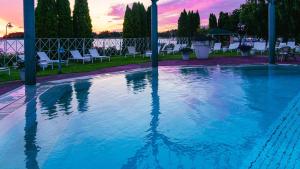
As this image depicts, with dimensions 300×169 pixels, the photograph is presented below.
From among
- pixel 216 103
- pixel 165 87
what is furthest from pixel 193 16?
pixel 216 103

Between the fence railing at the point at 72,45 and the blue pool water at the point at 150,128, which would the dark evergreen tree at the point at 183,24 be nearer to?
the fence railing at the point at 72,45

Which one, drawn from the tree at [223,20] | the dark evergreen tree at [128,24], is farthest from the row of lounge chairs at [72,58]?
the tree at [223,20]

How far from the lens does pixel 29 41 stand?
10789 mm

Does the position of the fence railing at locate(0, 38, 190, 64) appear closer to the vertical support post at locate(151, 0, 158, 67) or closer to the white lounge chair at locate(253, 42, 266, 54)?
the vertical support post at locate(151, 0, 158, 67)

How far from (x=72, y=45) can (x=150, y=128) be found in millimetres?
15851

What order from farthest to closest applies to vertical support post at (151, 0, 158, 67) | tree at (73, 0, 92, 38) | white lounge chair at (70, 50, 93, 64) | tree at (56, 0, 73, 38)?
1. tree at (73, 0, 92, 38)
2. tree at (56, 0, 73, 38)
3. white lounge chair at (70, 50, 93, 64)
4. vertical support post at (151, 0, 158, 67)

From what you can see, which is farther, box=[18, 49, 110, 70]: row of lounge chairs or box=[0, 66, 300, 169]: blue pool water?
box=[18, 49, 110, 70]: row of lounge chairs

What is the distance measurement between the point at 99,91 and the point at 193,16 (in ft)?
103

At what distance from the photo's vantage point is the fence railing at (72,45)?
56.9ft

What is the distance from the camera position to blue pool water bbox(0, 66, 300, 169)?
4.40 meters

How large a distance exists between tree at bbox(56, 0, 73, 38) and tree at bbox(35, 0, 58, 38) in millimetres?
500

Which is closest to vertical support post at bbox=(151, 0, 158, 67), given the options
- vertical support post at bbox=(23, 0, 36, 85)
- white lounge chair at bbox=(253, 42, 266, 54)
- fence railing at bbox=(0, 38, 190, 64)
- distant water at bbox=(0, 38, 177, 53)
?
fence railing at bbox=(0, 38, 190, 64)

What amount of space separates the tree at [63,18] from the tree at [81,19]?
3.28 ft

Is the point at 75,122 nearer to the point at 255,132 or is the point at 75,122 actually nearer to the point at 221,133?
the point at 221,133
